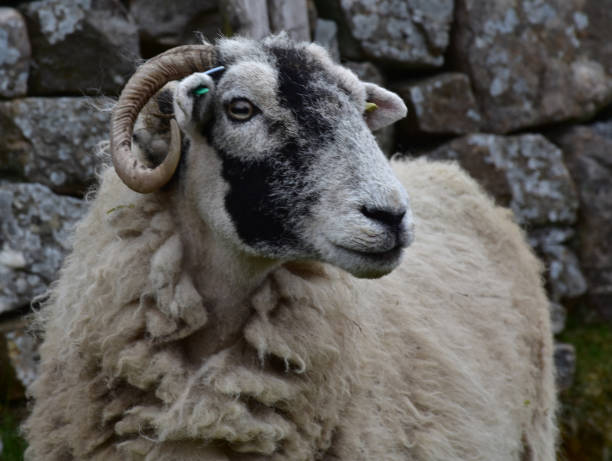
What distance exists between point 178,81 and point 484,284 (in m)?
1.89

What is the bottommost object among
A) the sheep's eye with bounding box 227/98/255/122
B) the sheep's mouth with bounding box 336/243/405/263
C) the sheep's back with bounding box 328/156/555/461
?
the sheep's back with bounding box 328/156/555/461

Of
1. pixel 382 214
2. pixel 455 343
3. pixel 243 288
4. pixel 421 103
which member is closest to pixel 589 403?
pixel 421 103

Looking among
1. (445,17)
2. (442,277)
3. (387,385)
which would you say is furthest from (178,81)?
(445,17)

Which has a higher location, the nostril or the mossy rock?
the nostril

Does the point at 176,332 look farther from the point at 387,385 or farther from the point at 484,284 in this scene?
the point at 484,284

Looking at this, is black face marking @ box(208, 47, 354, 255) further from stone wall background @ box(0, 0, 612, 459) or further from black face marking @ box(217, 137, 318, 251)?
stone wall background @ box(0, 0, 612, 459)

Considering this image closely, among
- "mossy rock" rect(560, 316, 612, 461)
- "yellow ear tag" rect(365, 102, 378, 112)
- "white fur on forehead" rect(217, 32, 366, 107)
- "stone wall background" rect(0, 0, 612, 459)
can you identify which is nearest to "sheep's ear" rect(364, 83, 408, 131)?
"yellow ear tag" rect(365, 102, 378, 112)

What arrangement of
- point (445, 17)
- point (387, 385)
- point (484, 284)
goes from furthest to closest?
point (445, 17) → point (484, 284) → point (387, 385)

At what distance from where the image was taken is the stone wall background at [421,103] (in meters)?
4.19

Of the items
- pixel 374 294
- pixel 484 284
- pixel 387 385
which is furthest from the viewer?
pixel 484 284

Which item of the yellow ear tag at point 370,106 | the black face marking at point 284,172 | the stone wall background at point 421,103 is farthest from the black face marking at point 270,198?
the stone wall background at point 421,103

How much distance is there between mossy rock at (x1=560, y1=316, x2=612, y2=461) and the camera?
516 centimetres

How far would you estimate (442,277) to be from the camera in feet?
11.1

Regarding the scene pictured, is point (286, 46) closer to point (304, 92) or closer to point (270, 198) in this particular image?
point (304, 92)
